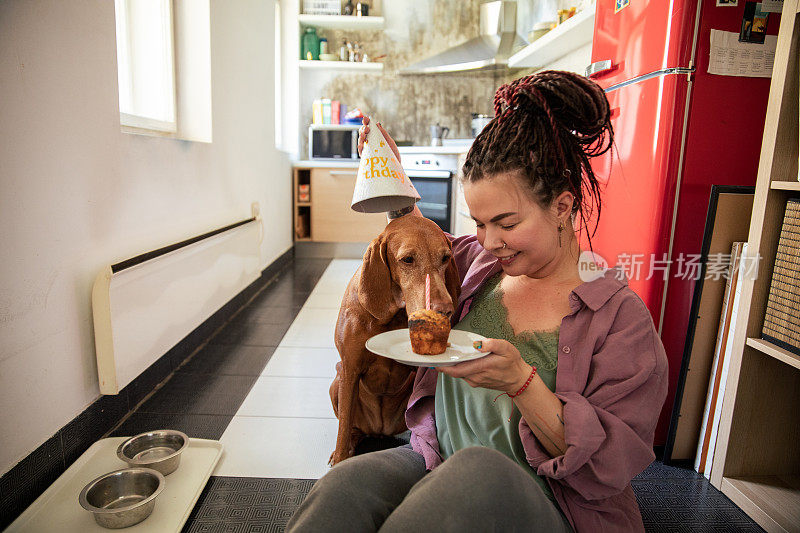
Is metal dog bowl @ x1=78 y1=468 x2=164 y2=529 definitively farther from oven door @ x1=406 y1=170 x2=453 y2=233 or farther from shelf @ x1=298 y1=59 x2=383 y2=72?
shelf @ x1=298 y1=59 x2=383 y2=72

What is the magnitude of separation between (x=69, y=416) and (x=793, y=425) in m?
2.36

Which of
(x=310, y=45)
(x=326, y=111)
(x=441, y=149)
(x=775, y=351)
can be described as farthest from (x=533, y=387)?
(x=310, y=45)

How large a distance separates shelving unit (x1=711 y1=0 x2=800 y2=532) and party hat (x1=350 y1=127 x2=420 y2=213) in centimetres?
104

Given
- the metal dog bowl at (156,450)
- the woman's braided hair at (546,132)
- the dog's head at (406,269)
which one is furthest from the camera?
the metal dog bowl at (156,450)

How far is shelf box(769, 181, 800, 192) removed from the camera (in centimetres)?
143

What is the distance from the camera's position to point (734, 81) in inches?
68.6

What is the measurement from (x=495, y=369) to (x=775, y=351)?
111 centimetres

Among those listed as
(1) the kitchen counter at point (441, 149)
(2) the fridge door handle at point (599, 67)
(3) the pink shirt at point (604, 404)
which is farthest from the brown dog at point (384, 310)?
(1) the kitchen counter at point (441, 149)

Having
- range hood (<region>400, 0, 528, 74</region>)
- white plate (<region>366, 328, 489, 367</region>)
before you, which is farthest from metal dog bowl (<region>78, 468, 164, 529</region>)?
range hood (<region>400, 0, 528, 74</region>)

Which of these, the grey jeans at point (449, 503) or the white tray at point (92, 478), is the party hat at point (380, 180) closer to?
the grey jeans at point (449, 503)

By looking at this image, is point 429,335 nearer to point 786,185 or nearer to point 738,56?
point 786,185

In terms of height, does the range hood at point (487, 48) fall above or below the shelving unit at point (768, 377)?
above

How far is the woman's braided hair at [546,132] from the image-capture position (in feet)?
3.21

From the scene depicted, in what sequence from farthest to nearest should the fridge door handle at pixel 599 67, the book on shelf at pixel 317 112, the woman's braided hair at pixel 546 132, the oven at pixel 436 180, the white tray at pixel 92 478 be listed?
the book on shelf at pixel 317 112 → the oven at pixel 436 180 → the fridge door handle at pixel 599 67 → the white tray at pixel 92 478 → the woman's braided hair at pixel 546 132
